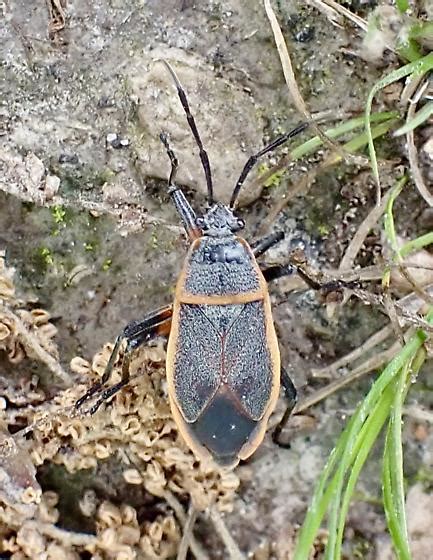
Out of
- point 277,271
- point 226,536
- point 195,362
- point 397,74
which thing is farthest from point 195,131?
point 226,536

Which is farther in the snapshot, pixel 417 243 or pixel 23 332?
pixel 23 332

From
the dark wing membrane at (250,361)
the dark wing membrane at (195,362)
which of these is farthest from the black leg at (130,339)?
the dark wing membrane at (250,361)

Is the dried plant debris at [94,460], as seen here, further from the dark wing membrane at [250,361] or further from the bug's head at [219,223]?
the bug's head at [219,223]

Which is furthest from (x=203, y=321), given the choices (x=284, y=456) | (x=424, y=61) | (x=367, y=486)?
(x=424, y=61)

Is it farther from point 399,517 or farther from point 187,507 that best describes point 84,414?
point 399,517

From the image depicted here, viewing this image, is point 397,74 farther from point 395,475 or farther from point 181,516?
point 181,516

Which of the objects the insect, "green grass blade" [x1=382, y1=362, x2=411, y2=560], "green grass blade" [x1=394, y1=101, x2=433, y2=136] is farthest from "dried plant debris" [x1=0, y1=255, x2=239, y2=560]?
"green grass blade" [x1=394, y1=101, x2=433, y2=136]

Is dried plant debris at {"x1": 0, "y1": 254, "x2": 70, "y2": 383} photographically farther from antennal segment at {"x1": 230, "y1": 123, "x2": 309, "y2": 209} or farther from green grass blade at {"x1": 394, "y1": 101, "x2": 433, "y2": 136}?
green grass blade at {"x1": 394, "y1": 101, "x2": 433, "y2": 136}
